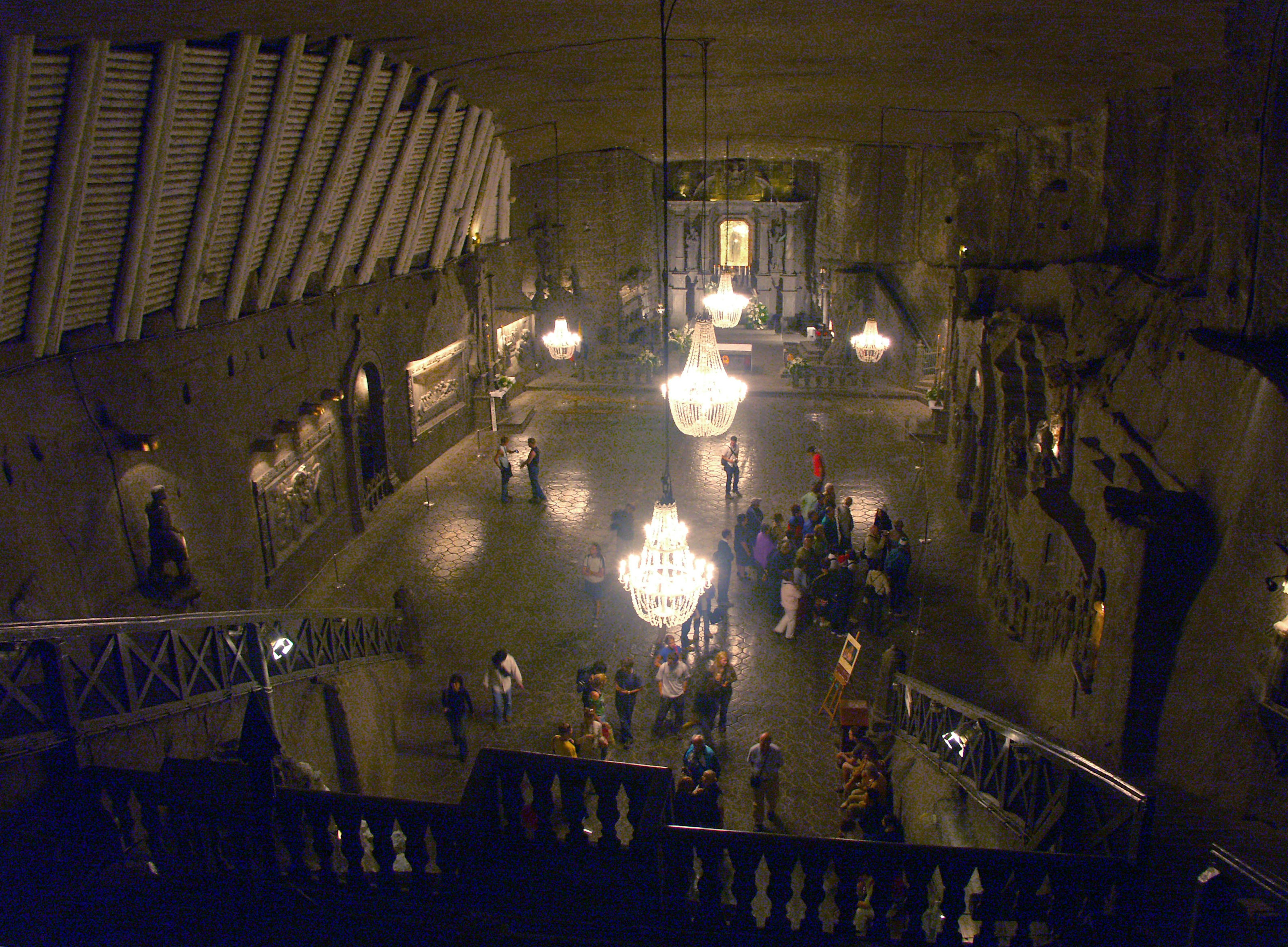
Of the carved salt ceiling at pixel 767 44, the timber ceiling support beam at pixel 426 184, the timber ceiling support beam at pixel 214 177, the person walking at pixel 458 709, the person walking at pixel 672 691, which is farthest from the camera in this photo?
the timber ceiling support beam at pixel 426 184

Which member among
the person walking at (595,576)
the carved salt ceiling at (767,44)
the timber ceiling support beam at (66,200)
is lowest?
the person walking at (595,576)

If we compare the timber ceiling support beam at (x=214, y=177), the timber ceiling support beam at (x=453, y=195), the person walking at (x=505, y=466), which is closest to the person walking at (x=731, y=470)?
the person walking at (x=505, y=466)

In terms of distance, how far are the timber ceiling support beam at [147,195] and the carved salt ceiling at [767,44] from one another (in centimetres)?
28

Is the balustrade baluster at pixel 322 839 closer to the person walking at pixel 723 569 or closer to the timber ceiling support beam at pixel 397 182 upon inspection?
the person walking at pixel 723 569

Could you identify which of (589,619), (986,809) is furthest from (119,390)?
(986,809)

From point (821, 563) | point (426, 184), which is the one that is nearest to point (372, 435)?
point (426, 184)

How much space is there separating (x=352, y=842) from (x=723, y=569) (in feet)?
21.9

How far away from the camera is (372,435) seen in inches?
570

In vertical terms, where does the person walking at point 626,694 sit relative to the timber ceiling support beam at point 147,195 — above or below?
below

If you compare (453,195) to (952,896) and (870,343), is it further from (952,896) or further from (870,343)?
(952,896)

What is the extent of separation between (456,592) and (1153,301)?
26.8 feet

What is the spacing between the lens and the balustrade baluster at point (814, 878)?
3.97m

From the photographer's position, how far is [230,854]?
168 inches

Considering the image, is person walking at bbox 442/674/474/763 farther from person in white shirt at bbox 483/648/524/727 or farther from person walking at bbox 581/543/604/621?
person walking at bbox 581/543/604/621
